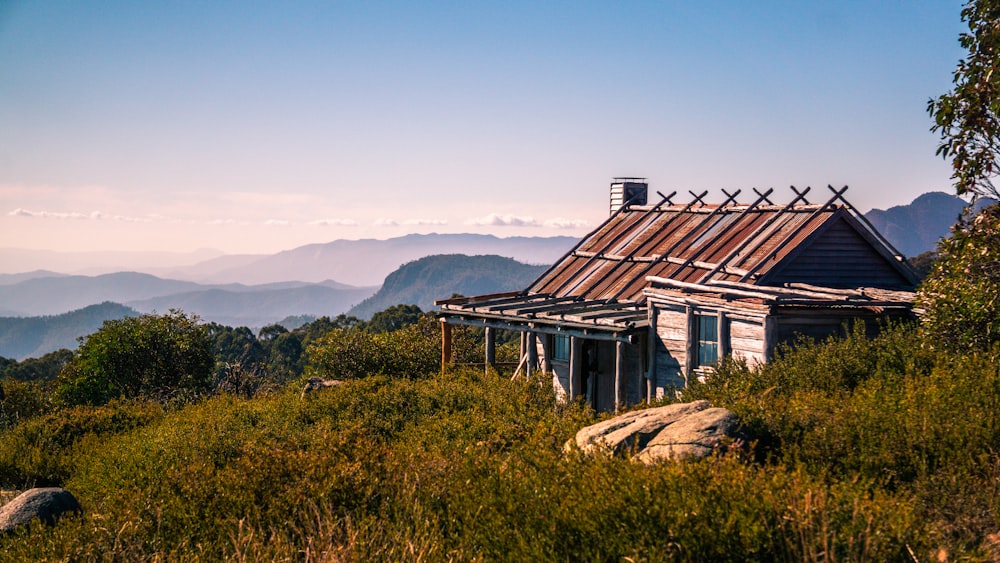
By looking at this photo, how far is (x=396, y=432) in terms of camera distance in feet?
49.6

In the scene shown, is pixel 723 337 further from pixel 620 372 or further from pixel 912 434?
pixel 912 434

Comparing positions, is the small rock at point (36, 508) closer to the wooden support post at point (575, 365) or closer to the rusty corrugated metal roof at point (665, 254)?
the rusty corrugated metal roof at point (665, 254)

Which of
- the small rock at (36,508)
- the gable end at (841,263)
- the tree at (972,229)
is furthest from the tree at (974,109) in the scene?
the small rock at (36,508)

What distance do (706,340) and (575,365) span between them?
438cm

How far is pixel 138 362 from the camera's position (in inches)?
1284

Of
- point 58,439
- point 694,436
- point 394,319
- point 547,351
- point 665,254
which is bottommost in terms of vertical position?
point 58,439

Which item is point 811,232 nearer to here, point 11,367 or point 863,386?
point 863,386

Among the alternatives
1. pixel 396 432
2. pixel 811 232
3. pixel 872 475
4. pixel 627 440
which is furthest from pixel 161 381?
pixel 872 475

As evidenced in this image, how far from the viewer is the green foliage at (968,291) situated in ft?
38.7

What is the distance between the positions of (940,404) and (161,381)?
30.1 metres

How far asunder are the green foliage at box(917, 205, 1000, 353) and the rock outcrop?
4289 millimetres

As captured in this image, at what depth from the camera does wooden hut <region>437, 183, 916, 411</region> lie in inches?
653

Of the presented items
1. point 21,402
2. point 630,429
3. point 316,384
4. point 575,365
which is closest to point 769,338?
point 575,365

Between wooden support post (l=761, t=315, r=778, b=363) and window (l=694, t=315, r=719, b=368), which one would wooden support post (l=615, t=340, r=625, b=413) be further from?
wooden support post (l=761, t=315, r=778, b=363)
